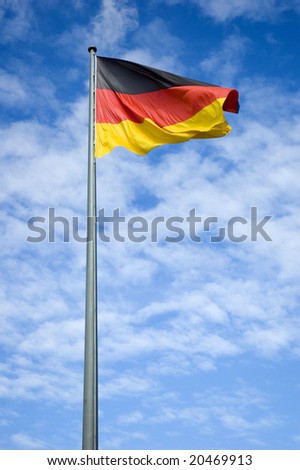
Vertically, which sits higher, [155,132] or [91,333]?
[155,132]

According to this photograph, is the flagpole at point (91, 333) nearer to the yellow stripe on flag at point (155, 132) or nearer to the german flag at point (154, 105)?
the yellow stripe on flag at point (155, 132)

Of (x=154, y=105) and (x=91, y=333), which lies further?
(x=154, y=105)

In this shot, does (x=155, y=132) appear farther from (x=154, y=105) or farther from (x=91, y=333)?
(x=91, y=333)

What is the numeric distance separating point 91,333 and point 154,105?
21.9 feet

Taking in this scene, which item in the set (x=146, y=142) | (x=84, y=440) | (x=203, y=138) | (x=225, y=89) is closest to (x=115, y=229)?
(x=146, y=142)

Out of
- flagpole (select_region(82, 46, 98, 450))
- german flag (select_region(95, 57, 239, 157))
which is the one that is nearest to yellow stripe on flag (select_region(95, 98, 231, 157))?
german flag (select_region(95, 57, 239, 157))

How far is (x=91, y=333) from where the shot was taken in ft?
33.0

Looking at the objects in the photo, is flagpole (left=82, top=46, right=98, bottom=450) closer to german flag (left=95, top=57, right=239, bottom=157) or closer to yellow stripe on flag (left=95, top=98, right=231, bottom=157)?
yellow stripe on flag (left=95, top=98, right=231, bottom=157)

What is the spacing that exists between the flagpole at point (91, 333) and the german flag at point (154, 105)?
1.73 metres

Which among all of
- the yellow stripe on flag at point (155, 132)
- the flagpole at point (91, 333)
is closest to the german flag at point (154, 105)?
the yellow stripe on flag at point (155, 132)

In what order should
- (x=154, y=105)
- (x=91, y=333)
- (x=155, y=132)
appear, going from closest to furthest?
(x=91, y=333) < (x=155, y=132) < (x=154, y=105)

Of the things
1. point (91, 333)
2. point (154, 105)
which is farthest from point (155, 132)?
point (91, 333)

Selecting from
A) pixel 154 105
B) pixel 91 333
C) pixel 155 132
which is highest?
pixel 154 105

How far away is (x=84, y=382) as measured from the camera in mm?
9672
